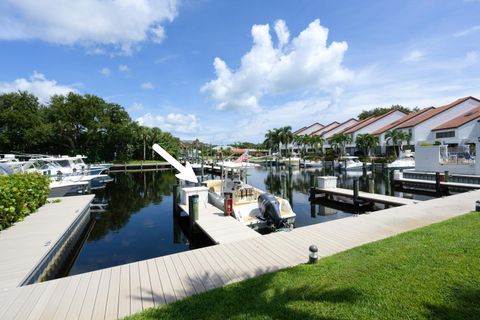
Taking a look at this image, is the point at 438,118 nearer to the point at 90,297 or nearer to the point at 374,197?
the point at 374,197

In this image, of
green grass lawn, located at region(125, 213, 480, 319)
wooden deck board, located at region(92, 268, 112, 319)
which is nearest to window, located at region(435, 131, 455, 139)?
green grass lawn, located at region(125, 213, 480, 319)

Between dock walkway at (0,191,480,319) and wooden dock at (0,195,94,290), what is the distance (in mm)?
1062

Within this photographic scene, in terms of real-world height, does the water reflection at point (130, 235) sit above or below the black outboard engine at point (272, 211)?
below

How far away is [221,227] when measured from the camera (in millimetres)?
9477

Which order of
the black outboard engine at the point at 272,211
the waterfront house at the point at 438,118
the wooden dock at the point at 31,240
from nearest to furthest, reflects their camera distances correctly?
1. the wooden dock at the point at 31,240
2. the black outboard engine at the point at 272,211
3. the waterfront house at the point at 438,118

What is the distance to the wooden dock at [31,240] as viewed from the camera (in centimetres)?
575

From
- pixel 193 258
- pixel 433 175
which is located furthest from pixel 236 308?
pixel 433 175

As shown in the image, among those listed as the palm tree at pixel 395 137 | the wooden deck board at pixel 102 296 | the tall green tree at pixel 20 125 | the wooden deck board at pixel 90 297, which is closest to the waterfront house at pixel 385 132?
the palm tree at pixel 395 137

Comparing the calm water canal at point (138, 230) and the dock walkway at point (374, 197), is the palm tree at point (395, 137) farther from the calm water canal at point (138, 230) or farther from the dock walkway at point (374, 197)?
the dock walkway at point (374, 197)

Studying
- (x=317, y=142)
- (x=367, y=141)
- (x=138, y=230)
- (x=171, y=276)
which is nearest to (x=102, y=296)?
(x=171, y=276)

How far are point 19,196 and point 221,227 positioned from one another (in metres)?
7.77

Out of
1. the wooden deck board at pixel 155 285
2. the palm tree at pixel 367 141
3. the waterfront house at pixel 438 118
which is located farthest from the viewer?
the palm tree at pixel 367 141

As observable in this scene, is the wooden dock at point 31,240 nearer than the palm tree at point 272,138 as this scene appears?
Yes

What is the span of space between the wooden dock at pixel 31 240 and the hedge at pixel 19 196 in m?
0.30
